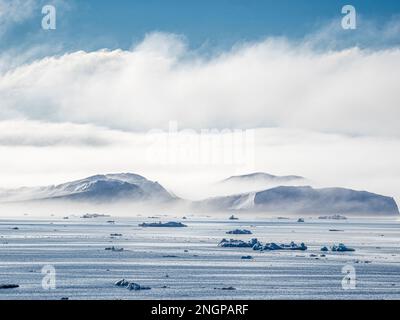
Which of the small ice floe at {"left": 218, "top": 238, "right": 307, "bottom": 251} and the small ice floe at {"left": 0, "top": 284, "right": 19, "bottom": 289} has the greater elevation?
the small ice floe at {"left": 218, "top": 238, "right": 307, "bottom": 251}

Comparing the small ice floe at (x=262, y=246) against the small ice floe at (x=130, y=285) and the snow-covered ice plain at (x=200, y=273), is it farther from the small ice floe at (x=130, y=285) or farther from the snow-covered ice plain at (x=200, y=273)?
the small ice floe at (x=130, y=285)

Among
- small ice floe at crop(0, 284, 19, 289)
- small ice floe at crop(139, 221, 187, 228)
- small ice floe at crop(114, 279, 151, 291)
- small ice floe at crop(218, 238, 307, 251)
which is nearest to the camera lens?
small ice floe at crop(114, 279, 151, 291)

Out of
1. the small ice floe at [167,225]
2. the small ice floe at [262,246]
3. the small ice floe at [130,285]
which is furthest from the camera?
the small ice floe at [167,225]

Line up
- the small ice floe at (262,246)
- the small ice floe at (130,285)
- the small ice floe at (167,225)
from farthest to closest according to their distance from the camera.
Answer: the small ice floe at (167,225), the small ice floe at (262,246), the small ice floe at (130,285)

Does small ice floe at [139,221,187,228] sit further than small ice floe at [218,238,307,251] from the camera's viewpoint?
Yes

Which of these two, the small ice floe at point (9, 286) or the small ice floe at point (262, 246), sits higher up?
the small ice floe at point (262, 246)

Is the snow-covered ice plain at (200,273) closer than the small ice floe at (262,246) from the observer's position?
Yes

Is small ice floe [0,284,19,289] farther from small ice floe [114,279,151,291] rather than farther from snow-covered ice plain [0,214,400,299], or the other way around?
small ice floe [114,279,151,291]

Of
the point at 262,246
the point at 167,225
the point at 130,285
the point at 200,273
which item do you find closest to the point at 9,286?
the point at 130,285

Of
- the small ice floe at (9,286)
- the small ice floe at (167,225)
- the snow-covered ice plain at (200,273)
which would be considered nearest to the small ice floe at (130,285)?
the snow-covered ice plain at (200,273)

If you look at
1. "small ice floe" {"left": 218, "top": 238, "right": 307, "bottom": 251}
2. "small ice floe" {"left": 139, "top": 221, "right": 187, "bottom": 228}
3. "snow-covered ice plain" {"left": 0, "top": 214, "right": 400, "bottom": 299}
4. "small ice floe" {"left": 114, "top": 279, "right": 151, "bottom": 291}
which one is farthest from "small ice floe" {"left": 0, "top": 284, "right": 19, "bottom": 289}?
"small ice floe" {"left": 139, "top": 221, "right": 187, "bottom": 228}
